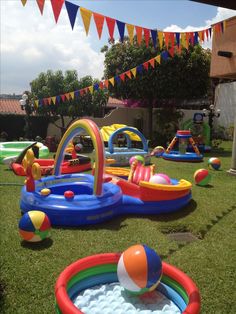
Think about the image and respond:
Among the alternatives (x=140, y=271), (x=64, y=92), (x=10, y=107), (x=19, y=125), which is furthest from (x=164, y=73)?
(x=10, y=107)

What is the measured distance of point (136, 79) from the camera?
2117cm

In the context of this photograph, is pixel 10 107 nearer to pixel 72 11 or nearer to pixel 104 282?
pixel 72 11

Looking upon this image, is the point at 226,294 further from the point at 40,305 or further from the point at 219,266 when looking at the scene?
the point at 40,305

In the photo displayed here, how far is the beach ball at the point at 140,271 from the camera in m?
3.63

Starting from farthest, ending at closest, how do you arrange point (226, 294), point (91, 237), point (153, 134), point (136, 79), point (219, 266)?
point (153, 134) < point (136, 79) < point (91, 237) < point (219, 266) < point (226, 294)

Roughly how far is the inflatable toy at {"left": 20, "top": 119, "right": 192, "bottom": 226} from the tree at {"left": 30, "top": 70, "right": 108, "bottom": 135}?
12587 millimetres

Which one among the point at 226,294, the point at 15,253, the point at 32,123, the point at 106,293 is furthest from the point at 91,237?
the point at 32,123

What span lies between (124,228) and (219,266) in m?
2.13

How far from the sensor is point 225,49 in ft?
44.5

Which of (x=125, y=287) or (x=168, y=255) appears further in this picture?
(x=168, y=255)

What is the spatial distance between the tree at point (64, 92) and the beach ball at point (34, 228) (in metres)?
15.4

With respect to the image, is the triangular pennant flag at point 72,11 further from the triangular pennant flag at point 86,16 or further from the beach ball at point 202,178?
the beach ball at point 202,178

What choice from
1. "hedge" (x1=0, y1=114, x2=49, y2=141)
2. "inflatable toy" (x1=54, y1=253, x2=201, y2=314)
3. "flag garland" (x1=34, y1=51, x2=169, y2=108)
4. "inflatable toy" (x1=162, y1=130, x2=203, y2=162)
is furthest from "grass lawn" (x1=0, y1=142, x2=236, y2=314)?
"hedge" (x1=0, y1=114, x2=49, y2=141)

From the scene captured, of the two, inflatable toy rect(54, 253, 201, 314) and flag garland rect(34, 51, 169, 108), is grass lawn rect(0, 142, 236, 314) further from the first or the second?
flag garland rect(34, 51, 169, 108)
